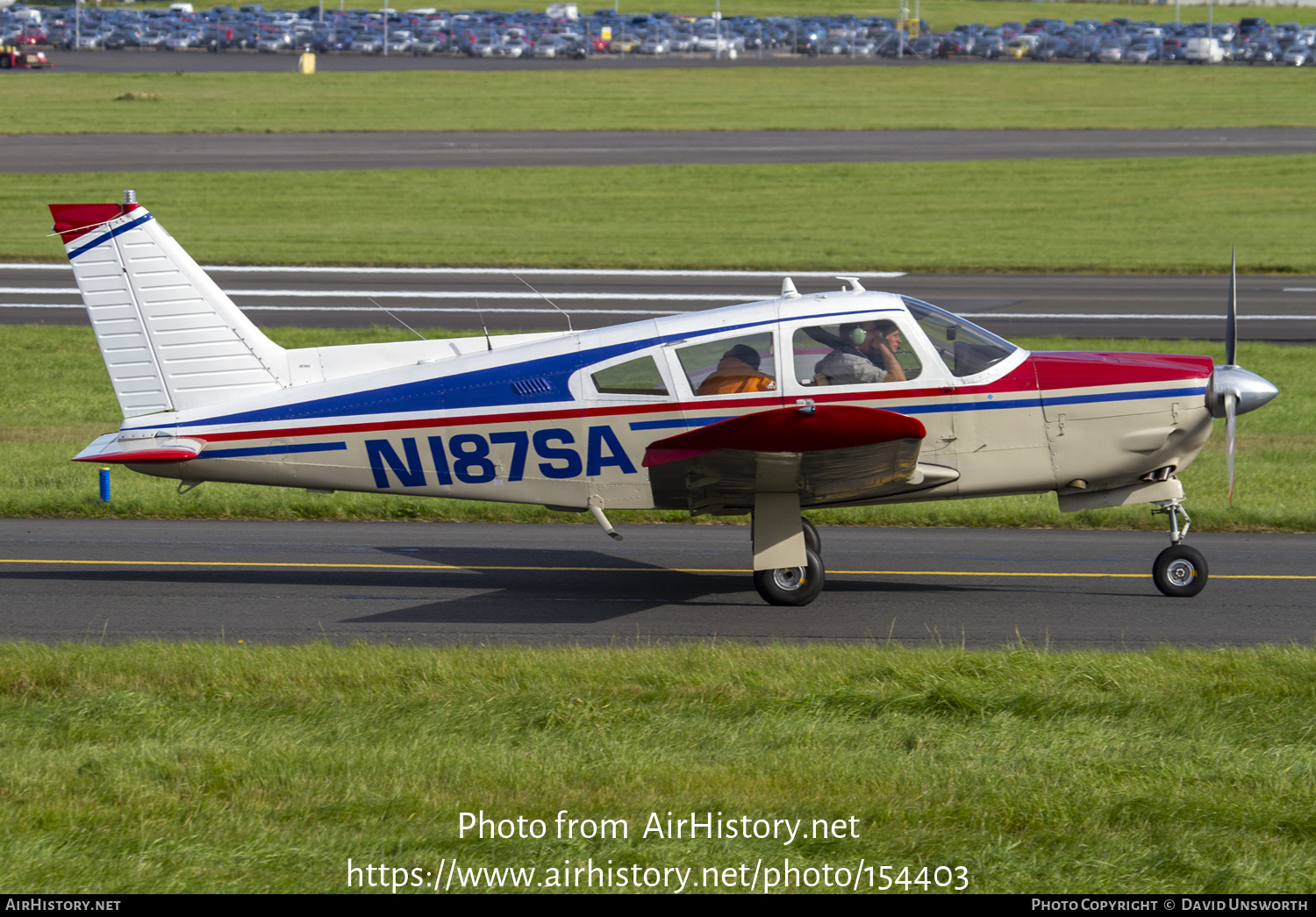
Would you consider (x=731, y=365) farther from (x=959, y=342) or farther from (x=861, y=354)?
(x=959, y=342)

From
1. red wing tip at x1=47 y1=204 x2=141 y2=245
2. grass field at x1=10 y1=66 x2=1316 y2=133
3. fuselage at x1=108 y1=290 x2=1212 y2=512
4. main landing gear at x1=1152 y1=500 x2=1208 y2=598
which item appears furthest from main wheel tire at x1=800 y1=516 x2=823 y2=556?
grass field at x1=10 y1=66 x2=1316 y2=133

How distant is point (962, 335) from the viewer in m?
10.5

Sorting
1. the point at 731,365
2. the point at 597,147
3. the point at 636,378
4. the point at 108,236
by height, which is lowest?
the point at 636,378

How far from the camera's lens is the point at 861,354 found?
1024 cm

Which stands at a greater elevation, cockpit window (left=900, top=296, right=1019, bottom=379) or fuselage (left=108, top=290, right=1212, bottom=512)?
cockpit window (left=900, top=296, right=1019, bottom=379)

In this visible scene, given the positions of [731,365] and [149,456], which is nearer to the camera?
[731,365]

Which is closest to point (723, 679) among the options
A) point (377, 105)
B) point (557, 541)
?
point (557, 541)

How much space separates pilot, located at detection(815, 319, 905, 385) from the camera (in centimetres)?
1023

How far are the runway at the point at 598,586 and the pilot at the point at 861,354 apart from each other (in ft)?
6.13

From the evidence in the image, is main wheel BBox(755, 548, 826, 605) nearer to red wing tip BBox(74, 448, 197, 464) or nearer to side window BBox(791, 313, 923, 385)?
side window BBox(791, 313, 923, 385)

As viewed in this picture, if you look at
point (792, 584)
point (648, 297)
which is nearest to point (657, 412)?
point (792, 584)

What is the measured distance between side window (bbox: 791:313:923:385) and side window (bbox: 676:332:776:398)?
0.76ft

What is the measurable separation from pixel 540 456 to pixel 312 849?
5127 mm

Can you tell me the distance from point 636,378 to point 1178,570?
4.66 m
